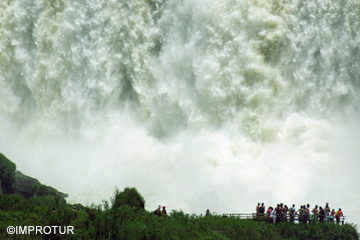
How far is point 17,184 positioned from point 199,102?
462 inches

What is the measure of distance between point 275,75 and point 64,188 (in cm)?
1495

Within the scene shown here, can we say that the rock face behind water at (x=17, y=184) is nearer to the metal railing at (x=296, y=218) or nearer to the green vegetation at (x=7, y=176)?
the green vegetation at (x=7, y=176)

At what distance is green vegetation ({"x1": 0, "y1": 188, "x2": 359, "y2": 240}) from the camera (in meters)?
16.1

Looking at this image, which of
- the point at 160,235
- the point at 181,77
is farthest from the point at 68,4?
the point at 160,235

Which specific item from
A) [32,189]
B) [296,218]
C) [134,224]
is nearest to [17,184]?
[32,189]

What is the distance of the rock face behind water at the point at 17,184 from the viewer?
29.9 metres

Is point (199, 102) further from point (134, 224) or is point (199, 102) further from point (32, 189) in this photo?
point (134, 224)

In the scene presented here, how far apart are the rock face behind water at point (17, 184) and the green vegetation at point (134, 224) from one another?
3916 millimetres

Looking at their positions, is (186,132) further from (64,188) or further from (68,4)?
(68,4)

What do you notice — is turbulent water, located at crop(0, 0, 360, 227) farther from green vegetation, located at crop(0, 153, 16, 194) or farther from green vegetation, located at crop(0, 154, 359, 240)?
green vegetation, located at crop(0, 154, 359, 240)

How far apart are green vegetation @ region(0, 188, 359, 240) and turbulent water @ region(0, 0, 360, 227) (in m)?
6.34

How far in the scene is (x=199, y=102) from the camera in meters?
34.5

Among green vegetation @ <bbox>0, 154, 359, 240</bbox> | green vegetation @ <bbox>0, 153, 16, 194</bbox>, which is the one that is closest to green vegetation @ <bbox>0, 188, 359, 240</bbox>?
green vegetation @ <bbox>0, 154, 359, 240</bbox>

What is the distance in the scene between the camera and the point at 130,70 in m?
38.3
